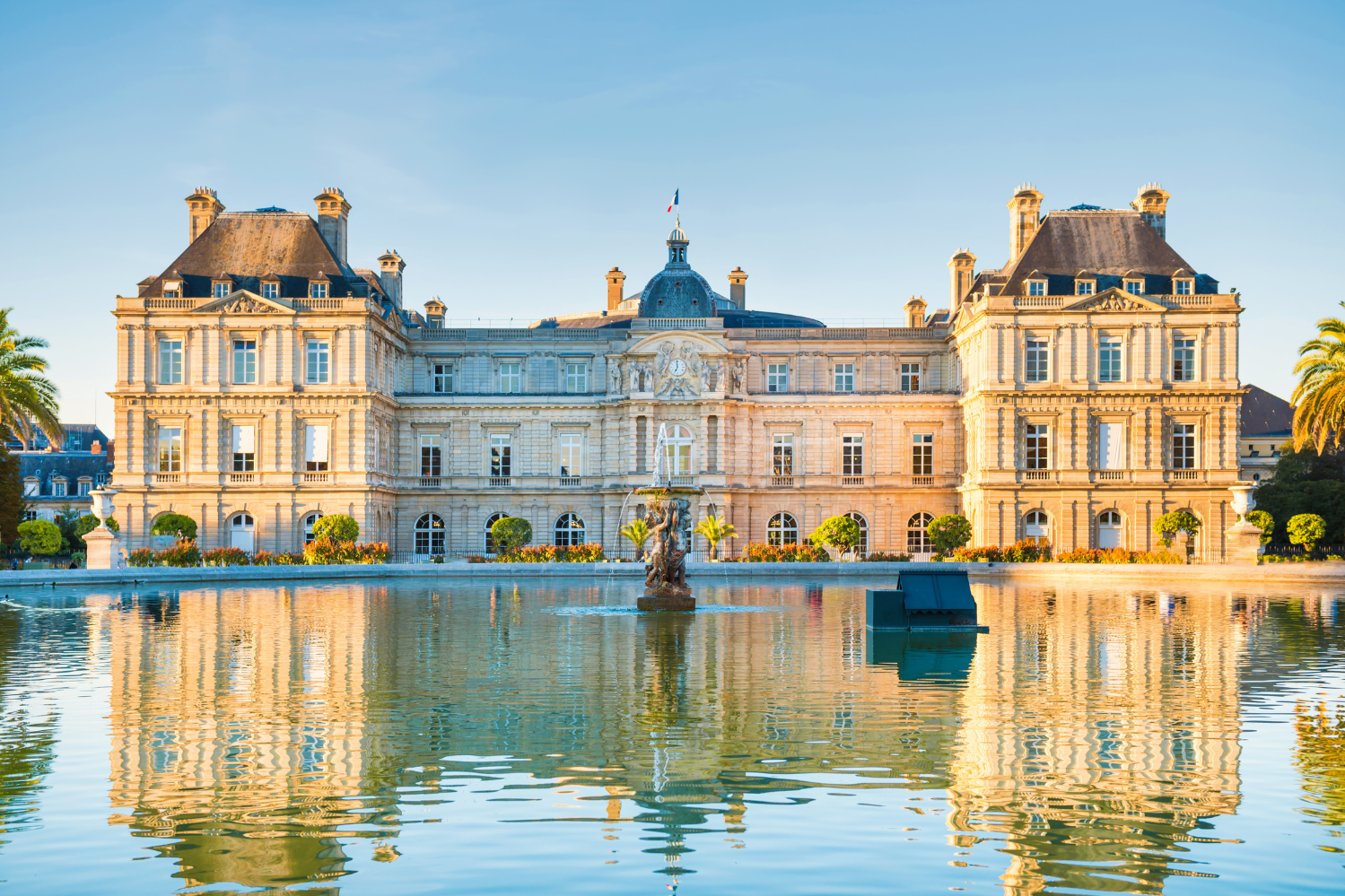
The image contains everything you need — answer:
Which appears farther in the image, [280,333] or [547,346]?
[547,346]

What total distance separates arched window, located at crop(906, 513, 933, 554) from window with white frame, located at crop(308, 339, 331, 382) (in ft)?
97.2

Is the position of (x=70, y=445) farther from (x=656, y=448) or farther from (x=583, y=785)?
(x=583, y=785)

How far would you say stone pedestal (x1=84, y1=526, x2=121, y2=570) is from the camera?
4322 centimetres

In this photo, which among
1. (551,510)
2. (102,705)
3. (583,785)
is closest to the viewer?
(583,785)

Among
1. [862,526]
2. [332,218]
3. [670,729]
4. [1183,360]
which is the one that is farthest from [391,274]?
[670,729]

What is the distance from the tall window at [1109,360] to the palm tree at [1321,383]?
857 cm

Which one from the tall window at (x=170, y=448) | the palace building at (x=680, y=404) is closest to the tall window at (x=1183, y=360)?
the palace building at (x=680, y=404)

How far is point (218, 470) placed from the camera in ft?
185

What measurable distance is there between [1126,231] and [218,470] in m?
45.1

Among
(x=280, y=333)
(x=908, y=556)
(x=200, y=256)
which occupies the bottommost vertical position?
(x=908, y=556)

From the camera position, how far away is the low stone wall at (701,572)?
1548 inches

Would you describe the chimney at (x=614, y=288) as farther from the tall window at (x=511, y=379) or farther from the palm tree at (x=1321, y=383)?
the palm tree at (x=1321, y=383)

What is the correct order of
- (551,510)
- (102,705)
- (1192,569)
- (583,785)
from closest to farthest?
(583,785), (102,705), (1192,569), (551,510)

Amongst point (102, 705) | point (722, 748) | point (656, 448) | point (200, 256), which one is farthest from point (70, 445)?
point (722, 748)
